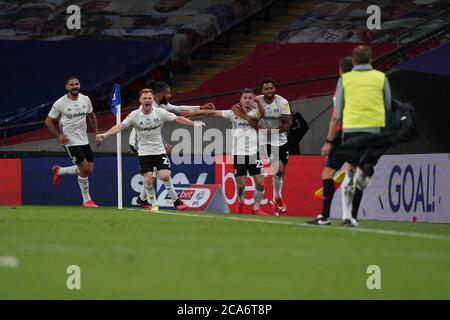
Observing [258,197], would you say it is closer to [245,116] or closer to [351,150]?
[245,116]

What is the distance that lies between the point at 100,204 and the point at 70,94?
3999 mm

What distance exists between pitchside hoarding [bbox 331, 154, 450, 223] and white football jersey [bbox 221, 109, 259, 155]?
82.2 inches

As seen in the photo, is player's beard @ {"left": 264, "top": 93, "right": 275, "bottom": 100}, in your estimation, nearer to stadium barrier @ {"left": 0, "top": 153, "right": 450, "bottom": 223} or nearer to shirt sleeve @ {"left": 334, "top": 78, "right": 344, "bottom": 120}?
stadium barrier @ {"left": 0, "top": 153, "right": 450, "bottom": 223}

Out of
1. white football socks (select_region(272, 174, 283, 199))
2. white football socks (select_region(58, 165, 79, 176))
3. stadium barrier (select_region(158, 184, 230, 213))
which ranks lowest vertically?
stadium barrier (select_region(158, 184, 230, 213))

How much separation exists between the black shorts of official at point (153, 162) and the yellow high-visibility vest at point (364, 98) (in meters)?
6.30

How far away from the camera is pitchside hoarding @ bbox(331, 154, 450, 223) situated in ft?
58.0

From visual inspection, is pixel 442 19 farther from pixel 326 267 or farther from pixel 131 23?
pixel 326 267

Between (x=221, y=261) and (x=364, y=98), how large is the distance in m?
4.67

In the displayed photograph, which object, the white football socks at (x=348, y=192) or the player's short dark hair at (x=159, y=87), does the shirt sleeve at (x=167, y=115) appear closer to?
the player's short dark hair at (x=159, y=87)

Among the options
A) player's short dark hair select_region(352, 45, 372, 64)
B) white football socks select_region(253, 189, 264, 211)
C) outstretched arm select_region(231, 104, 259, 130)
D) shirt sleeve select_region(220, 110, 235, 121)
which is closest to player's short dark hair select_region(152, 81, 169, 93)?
shirt sleeve select_region(220, 110, 235, 121)

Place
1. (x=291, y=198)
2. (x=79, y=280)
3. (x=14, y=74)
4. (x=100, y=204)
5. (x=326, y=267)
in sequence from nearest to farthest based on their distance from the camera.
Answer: (x=79, y=280)
(x=326, y=267)
(x=291, y=198)
(x=100, y=204)
(x=14, y=74)

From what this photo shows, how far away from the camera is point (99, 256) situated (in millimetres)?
8945

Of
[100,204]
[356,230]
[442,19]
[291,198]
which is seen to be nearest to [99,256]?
[356,230]

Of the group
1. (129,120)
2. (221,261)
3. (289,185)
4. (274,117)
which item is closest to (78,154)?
(129,120)
